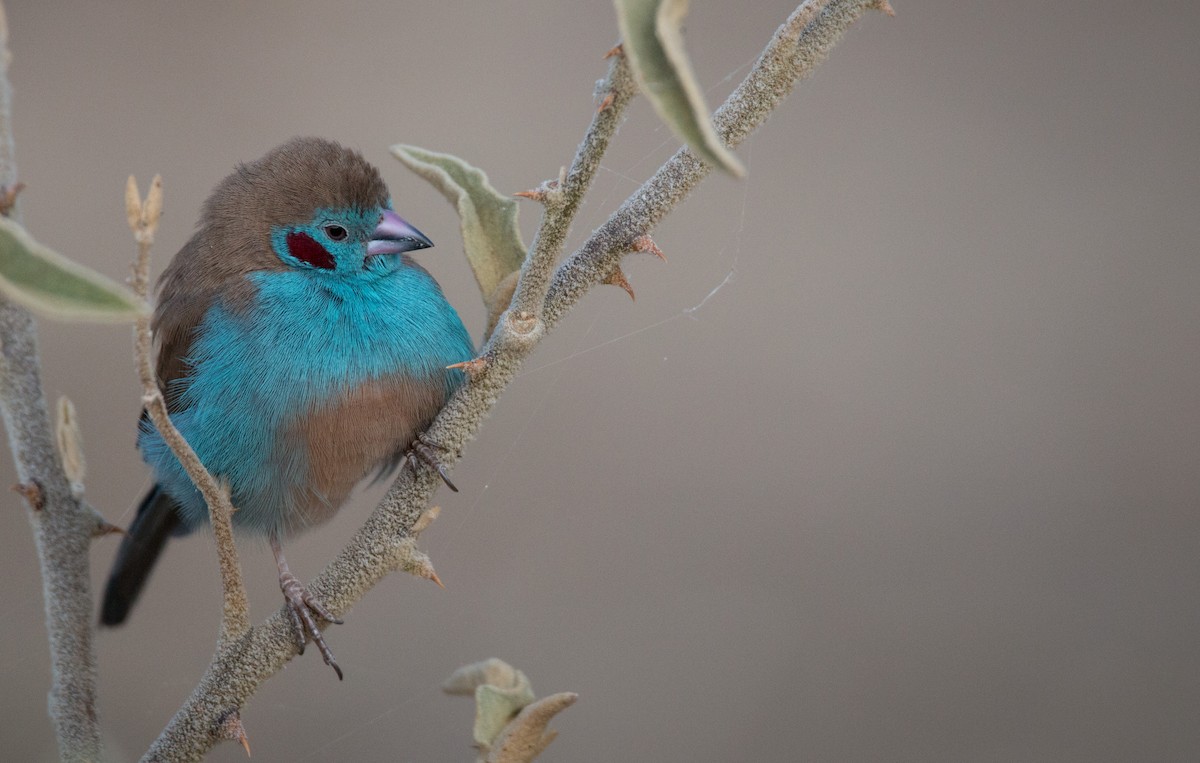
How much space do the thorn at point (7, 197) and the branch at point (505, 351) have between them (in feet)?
1.99

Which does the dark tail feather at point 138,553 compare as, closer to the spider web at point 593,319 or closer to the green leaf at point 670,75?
the spider web at point 593,319

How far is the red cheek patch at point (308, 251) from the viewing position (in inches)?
90.1

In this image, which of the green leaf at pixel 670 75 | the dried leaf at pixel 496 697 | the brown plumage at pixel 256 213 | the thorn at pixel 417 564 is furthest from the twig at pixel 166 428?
the brown plumage at pixel 256 213

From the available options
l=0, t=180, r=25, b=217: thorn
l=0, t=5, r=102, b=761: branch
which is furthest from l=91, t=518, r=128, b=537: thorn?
l=0, t=180, r=25, b=217: thorn

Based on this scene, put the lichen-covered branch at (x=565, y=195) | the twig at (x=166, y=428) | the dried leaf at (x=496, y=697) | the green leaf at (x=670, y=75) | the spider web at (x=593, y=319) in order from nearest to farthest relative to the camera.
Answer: the green leaf at (x=670, y=75), the twig at (x=166, y=428), the lichen-covered branch at (x=565, y=195), the dried leaf at (x=496, y=697), the spider web at (x=593, y=319)

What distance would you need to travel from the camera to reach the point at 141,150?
4359 millimetres

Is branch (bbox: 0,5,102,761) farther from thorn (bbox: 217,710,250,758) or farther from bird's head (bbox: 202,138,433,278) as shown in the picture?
bird's head (bbox: 202,138,433,278)

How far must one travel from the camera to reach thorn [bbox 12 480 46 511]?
5.24 ft

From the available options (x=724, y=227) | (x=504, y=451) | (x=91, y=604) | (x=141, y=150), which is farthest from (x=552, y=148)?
(x=91, y=604)

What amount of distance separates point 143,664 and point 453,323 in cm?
192

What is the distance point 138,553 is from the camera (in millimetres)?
2537

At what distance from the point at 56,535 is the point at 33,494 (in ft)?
0.22

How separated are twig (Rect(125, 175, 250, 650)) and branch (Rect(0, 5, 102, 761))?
0.82 feet

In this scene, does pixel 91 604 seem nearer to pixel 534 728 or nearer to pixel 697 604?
pixel 534 728
